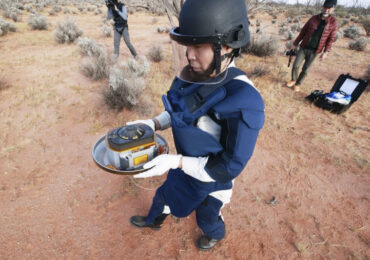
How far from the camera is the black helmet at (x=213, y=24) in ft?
3.45

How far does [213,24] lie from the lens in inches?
41.7

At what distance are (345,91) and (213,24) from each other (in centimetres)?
568

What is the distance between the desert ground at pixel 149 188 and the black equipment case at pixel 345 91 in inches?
7.3

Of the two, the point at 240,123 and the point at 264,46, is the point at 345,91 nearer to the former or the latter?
the point at 264,46

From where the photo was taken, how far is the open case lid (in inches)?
190

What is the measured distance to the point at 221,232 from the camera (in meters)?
1.97

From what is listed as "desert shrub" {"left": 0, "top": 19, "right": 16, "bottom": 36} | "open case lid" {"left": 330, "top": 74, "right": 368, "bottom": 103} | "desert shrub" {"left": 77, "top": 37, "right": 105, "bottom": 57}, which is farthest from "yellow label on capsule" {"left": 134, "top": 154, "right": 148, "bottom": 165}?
"desert shrub" {"left": 0, "top": 19, "right": 16, "bottom": 36}

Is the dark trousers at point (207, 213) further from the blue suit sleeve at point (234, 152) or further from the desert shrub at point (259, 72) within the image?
the desert shrub at point (259, 72)

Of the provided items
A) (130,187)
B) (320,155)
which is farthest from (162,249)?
(320,155)

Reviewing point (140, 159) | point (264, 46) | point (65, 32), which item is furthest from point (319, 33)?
point (65, 32)

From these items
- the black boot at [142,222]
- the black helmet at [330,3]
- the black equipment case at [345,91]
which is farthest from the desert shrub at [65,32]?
the black equipment case at [345,91]

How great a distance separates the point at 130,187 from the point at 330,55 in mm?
11533

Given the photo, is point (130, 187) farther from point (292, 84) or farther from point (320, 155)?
point (292, 84)

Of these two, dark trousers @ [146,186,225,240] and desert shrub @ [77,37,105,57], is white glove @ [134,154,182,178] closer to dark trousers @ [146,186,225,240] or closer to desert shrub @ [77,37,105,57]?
dark trousers @ [146,186,225,240]
